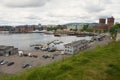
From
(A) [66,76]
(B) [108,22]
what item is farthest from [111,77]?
(B) [108,22]

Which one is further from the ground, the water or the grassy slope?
the grassy slope

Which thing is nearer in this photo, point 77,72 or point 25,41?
point 77,72

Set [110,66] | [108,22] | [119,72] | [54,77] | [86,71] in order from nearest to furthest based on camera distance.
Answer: [54,77], [86,71], [119,72], [110,66], [108,22]

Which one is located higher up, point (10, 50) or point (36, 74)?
point (36, 74)

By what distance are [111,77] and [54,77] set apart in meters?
1.20

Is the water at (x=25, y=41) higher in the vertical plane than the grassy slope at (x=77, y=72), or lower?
lower

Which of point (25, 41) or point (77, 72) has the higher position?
point (77, 72)

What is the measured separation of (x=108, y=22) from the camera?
3890 inches

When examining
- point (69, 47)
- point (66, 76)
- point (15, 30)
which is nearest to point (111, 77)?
point (66, 76)

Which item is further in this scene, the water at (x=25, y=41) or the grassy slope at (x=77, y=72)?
the water at (x=25, y=41)

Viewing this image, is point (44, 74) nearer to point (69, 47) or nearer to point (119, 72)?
point (119, 72)

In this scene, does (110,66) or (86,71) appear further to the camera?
(110,66)

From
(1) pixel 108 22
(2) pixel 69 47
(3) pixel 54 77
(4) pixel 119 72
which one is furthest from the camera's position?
(1) pixel 108 22

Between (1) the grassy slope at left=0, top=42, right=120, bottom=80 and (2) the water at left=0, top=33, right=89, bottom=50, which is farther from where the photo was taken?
(2) the water at left=0, top=33, right=89, bottom=50
